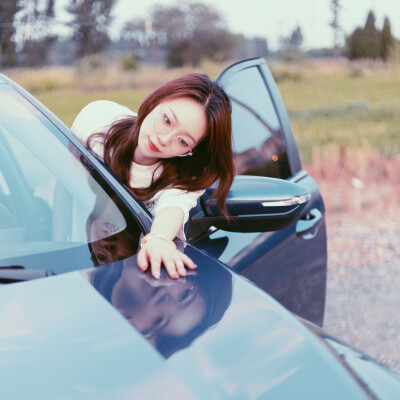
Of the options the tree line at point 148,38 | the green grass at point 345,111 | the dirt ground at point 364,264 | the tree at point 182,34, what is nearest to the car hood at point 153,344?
the dirt ground at point 364,264

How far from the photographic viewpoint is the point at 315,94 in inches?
565

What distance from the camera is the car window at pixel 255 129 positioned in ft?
7.59

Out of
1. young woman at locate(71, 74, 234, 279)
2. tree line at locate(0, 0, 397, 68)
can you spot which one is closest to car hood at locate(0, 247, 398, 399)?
young woman at locate(71, 74, 234, 279)

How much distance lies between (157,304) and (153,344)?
0.14 metres

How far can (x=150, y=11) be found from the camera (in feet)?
55.9

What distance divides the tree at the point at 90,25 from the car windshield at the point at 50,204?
38.1ft

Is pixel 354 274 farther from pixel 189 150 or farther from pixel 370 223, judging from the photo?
pixel 189 150

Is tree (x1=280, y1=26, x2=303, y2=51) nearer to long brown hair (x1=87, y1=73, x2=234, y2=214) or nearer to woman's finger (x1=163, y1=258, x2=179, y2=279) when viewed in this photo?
long brown hair (x1=87, y1=73, x2=234, y2=214)

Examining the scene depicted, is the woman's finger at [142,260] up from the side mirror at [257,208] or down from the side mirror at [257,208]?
up

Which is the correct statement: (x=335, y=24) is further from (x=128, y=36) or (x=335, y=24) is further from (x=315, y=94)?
(x=128, y=36)

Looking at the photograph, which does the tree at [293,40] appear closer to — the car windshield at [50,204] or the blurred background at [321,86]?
the blurred background at [321,86]

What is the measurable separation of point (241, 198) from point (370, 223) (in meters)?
3.80

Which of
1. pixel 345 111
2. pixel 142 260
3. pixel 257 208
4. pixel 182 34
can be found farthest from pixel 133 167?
pixel 182 34

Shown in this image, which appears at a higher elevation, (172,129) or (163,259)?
(172,129)
